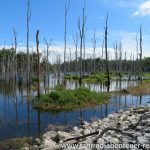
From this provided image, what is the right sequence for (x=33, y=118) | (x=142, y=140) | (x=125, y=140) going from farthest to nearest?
1. (x=33, y=118)
2. (x=125, y=140)
3. (x=142, y=140)

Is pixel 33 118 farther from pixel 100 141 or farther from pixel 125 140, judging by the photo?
pixel 125 140

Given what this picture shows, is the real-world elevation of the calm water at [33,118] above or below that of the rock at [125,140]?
below

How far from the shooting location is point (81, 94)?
72.4 feet

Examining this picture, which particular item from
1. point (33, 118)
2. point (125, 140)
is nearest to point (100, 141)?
point (125, 140)

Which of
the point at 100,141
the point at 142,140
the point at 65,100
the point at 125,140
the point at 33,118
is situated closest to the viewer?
the point at 142,140

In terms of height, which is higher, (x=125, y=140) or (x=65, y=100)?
(x=125, y=140)

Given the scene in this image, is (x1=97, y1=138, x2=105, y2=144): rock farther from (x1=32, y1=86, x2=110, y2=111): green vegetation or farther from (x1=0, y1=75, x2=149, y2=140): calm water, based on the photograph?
(x1=32, y1=86, x2=110, y2=111): green vegetation

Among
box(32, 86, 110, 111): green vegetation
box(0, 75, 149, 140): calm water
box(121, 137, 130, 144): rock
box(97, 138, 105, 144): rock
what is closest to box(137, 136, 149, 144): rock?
box(121, 137, 130, 144): rock

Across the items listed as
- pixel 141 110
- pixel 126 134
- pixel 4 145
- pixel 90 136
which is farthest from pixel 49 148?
pixel 141 110

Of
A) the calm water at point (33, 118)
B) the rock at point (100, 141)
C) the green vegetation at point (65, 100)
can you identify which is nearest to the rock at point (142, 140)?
the rock at point (100, 141)

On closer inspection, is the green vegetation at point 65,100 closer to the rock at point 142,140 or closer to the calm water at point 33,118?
the calm water at point 33,118

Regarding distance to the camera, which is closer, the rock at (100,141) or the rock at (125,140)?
the rock at (125,140)

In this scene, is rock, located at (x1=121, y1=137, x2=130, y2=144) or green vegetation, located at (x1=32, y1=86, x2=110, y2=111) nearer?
rock, located at (x1=121, y1=137, x2=130, y2=144)

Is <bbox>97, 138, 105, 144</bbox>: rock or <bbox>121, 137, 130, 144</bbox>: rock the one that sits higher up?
<bbox>121, 137, 130, 144</bbox>: rock
